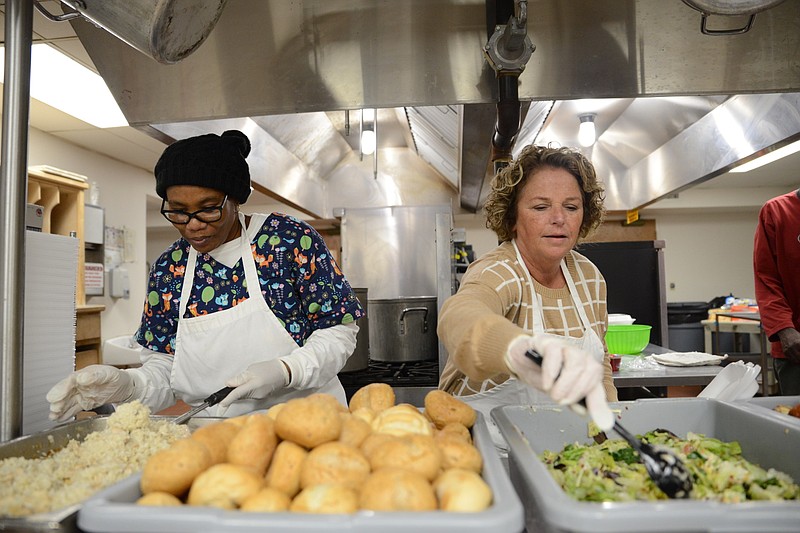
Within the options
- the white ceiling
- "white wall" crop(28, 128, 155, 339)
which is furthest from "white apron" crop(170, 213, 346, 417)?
"white wall" crop(28, 128, 155, 339)

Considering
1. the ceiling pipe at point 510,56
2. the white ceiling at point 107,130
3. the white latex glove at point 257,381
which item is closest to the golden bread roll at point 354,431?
the white latex glove at point 257,381

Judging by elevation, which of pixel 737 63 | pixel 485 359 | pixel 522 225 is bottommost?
pixel 485 359

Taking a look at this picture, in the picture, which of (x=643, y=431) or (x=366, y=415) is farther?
(x=643, y=431)

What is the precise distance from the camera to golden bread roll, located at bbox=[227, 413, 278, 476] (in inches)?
32.5

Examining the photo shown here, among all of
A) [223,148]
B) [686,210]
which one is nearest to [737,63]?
[223,148]

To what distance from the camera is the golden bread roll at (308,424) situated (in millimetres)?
838

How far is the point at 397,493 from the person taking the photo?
2.22 feet

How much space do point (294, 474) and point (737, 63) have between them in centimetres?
222

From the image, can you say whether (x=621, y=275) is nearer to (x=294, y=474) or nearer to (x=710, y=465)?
(x=710, y=465)

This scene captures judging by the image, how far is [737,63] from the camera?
2068mm

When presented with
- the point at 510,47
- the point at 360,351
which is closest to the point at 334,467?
the point at 510,47

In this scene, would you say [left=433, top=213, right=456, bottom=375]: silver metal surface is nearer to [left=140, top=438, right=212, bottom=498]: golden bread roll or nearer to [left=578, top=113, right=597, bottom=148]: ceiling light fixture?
[left=578, top=113, right=597, bottom=148]: ceiling light fixture

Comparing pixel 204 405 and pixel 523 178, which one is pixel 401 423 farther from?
pixel 523 178

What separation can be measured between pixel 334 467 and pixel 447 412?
1.12 feet
